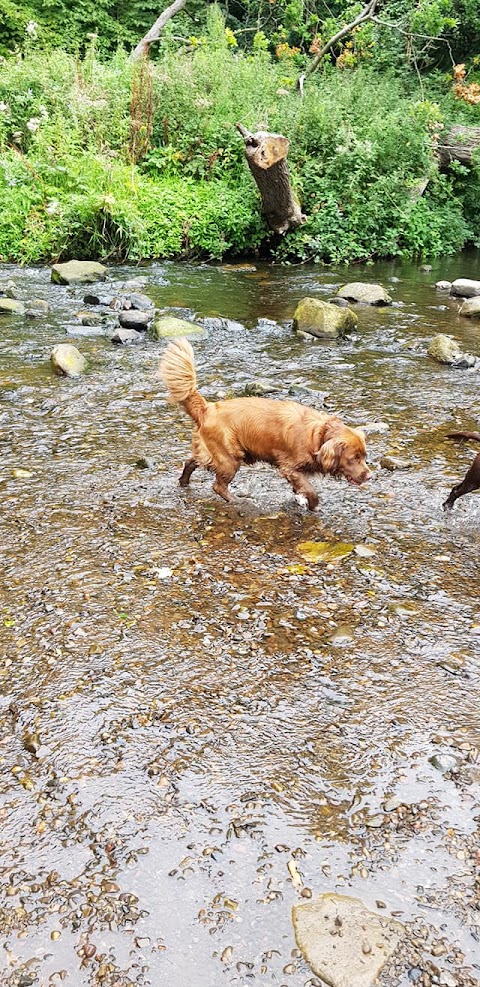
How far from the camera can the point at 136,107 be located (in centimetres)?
1641

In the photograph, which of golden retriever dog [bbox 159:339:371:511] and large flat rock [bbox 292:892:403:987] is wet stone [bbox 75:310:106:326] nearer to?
golden retriever dog [bbox 159:339:371:511]

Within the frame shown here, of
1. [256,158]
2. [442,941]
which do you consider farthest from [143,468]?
[256,158]

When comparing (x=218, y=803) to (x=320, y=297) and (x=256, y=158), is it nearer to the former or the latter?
(x=320, y=297)

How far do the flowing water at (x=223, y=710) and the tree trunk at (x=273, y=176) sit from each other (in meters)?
9.25

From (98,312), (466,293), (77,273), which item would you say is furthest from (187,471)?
(466,293)

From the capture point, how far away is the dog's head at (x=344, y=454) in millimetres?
5105

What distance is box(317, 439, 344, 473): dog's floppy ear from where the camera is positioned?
5.11 m

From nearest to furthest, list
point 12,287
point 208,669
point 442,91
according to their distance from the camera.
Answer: point 208,669 < point 12,287 < point 442,91

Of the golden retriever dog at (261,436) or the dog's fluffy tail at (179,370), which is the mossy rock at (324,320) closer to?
the golden retriever dog at (261,436)

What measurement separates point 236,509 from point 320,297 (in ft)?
25.5

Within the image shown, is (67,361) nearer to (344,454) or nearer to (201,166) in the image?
(344,454)

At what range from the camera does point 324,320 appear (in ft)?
33.4

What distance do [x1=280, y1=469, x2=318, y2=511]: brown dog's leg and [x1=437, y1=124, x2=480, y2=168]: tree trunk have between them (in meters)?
17.2

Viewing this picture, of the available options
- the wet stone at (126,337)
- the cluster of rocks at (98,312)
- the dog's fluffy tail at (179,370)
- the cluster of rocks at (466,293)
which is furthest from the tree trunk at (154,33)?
the dog's fluffy tail at (179,370)
